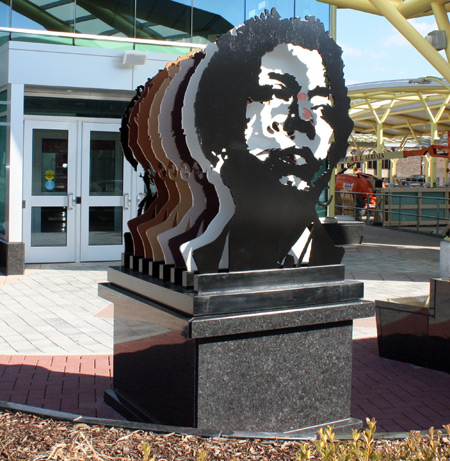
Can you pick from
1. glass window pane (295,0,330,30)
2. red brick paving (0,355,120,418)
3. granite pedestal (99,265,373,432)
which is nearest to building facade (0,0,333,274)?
glass window pane (295,0,330,30)

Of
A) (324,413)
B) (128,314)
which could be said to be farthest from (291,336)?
(128,314)

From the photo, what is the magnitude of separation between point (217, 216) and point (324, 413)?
4.05ft

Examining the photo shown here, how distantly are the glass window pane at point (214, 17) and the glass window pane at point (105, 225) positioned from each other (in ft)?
11.7

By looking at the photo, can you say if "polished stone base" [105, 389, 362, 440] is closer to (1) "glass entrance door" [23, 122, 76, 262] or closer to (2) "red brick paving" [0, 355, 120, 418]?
(2) "red brick paving" [0, 355, 120, 418]

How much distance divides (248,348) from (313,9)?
41.1 ft

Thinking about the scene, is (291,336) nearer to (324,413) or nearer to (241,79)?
(324,413)

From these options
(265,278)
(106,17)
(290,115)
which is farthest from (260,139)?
(106,17)

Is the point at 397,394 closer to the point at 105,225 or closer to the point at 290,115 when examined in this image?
the point at 290,115

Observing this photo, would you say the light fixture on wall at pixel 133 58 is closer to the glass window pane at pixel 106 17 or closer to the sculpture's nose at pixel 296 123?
the glass window pane at pixel 106 17

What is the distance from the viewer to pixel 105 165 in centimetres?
1305

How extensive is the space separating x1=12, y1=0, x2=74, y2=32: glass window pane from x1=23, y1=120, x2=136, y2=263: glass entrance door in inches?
64.0

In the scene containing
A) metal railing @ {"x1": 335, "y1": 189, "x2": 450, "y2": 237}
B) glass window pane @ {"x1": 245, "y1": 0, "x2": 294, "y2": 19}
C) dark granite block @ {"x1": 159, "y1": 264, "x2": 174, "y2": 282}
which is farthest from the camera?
metal railing @ {"x1": 335, "y1": 189, "x2": 450, "y2": 237}

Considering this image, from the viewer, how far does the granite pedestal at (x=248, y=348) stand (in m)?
3.59

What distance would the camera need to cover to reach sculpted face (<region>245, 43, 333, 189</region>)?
12.4 ft
